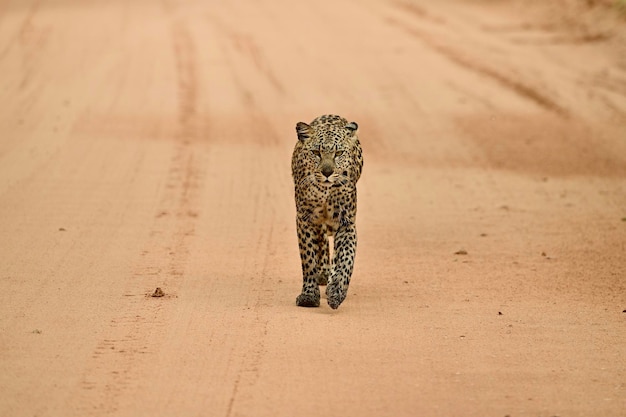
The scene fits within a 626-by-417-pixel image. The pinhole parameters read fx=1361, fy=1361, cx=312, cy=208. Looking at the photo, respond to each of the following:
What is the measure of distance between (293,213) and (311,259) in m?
4.25

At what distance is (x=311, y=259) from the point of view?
36.2 ft

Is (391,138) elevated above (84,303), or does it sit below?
below

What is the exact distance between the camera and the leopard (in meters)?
10.7

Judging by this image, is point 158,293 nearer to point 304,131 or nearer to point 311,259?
point 311,259

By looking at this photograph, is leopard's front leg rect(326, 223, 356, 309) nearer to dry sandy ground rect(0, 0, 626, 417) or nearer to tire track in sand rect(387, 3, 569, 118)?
dry sandy ground rect(0, 0, 626, 417)

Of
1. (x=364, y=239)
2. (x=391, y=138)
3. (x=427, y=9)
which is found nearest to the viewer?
(x=364, y=239)

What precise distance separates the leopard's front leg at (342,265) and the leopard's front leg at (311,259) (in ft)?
0.50

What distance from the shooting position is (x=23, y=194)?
50.9 feet

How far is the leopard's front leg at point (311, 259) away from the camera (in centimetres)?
1088

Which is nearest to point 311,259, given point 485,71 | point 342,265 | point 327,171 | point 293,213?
point 342,265

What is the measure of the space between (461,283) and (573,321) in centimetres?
167

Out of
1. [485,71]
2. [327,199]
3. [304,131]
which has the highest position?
[304,131]

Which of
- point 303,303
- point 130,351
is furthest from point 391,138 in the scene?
point 130,351

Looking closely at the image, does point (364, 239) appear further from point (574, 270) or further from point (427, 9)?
A: point (427, 9)
